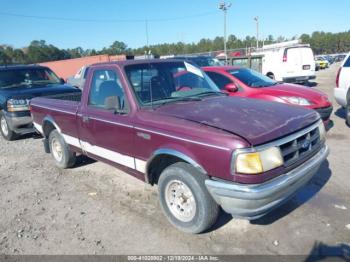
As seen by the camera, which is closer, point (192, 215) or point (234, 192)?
point (234, 192)

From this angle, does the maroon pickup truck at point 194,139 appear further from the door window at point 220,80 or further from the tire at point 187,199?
the door window at point 220,80

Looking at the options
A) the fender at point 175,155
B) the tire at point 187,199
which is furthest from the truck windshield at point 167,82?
the tire at point 187,199

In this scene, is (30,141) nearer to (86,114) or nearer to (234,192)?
(86,114)

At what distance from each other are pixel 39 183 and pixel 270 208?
161 inches

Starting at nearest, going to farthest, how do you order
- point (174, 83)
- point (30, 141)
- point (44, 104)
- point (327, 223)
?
point (327, 223), point (174, 83), point (44, 104), point (30, 141)

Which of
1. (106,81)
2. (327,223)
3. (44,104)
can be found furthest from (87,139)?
(327,223)

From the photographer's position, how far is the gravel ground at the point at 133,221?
3.39 m

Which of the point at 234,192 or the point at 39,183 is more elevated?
the point at 234,192

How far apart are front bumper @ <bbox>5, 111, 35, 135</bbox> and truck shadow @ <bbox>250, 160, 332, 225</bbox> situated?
647cm

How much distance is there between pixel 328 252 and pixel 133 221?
222 centimetres

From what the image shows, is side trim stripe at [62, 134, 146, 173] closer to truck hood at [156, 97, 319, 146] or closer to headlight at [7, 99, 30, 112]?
truck hood at [156, 97, 319, 146]

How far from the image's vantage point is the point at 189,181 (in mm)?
3309

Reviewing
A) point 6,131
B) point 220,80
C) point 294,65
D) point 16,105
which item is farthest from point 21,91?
point 294,65

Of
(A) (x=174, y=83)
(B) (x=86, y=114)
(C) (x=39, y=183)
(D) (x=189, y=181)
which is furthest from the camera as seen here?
(C) (x=39, y=183)
